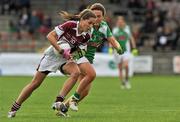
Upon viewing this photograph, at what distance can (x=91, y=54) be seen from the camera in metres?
14.9

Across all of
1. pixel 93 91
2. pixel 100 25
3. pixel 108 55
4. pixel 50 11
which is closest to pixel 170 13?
pixel 50 11

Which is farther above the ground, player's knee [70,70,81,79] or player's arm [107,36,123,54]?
player's arm [107,36,123,54]

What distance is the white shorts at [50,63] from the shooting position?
1324cm

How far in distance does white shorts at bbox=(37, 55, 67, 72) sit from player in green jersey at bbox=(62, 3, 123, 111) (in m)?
0.59

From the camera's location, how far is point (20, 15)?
39094 millimetres

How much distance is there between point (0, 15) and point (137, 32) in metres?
7.59

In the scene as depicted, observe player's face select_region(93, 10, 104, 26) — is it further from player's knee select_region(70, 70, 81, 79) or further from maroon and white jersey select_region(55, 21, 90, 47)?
player's knee select_region(70, 70, 81, 79)

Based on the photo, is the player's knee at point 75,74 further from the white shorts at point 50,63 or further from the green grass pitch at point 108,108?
the green grass pitch at point 108,108

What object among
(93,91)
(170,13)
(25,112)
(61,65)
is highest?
(61,65)

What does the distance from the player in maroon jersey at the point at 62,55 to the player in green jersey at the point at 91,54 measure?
1.41ft

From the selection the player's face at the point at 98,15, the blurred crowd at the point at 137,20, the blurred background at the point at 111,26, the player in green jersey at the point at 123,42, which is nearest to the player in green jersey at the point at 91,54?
the player's face at the point at 98,15

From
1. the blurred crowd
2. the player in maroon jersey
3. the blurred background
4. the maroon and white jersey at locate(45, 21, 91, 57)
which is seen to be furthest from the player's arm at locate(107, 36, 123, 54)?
the blurred crowd

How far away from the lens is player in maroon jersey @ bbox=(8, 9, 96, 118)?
1325 cm

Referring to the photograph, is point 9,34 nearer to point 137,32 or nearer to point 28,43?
point 28,43
